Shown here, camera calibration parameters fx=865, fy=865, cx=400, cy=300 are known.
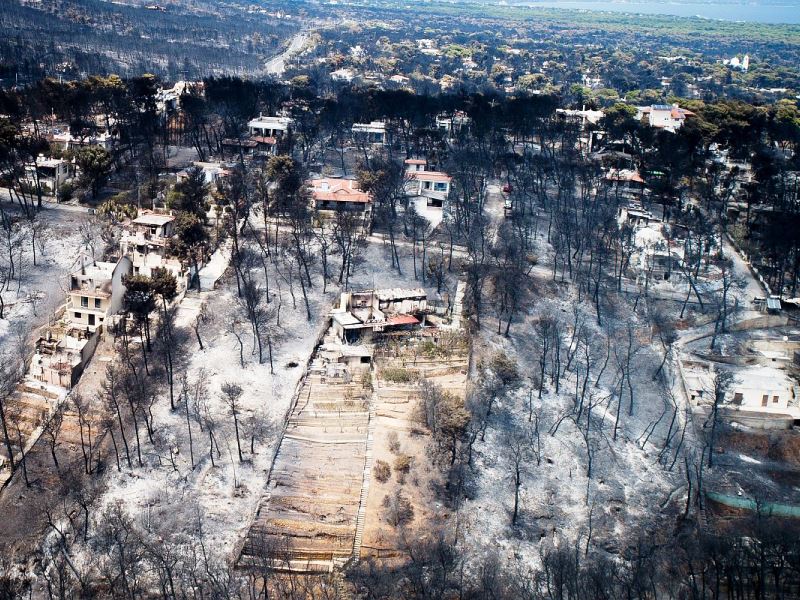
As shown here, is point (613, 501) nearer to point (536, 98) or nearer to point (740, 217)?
point (740, 217)

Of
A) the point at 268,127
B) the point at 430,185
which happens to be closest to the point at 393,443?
the point at 430,185

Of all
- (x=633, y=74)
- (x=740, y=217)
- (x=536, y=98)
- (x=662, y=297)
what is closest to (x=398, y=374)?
(x=662, y=297)

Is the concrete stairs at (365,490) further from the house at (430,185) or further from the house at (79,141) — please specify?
the house at (79,141)

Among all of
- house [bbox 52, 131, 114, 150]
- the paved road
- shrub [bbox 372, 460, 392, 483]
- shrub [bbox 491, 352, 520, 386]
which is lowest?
shrub [bbox 372, 460, 392, 483]

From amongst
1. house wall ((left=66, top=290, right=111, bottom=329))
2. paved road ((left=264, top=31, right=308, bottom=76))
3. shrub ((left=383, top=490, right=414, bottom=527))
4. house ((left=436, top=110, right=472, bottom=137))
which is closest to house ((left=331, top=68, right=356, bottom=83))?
paved road ((left=264, top=31, right=308, bottom=76))

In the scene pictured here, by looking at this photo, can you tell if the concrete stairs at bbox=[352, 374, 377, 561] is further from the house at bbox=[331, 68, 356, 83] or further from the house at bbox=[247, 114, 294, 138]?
the house at bbox=[331, 68, 356, 83]

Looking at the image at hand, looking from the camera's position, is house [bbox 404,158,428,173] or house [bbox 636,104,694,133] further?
house [bbox 636,104,694,133]
